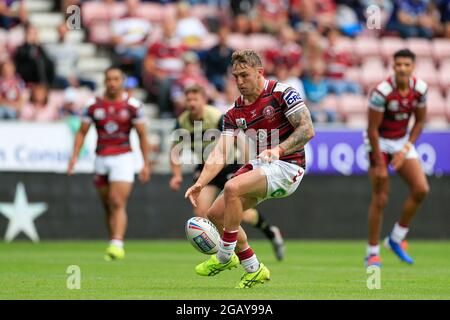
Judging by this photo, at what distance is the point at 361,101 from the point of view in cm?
2353

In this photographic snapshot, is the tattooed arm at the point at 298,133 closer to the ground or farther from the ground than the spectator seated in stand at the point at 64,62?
farther from the ground

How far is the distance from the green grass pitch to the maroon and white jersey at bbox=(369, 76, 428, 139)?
1729 mm

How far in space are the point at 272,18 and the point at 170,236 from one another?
6.44 meters

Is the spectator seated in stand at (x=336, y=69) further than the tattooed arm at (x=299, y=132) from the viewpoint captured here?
Yes

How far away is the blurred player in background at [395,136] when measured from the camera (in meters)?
13.7

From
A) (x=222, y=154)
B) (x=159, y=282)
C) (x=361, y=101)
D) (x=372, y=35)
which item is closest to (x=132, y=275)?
(x=159, y=282)

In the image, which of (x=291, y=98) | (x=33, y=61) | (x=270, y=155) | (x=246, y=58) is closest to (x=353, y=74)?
(x=33, y=61)

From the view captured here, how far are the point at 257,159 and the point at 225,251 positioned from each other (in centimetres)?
91

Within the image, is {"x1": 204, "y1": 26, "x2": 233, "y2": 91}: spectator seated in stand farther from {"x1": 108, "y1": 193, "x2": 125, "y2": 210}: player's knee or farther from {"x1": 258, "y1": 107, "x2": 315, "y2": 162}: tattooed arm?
{"x1": 258, "y1": 107, "x2": 315, "y2": 162}: tattooed arm

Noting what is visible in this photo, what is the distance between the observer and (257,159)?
1063cm

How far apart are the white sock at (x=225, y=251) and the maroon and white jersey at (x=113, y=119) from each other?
5.16 metres

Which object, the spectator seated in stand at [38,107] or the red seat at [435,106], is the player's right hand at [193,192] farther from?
the red seat at [435,106]

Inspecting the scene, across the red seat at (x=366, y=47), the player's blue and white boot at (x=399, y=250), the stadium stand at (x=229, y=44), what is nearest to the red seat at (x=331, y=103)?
the stadium stand at (x=229, y=44)

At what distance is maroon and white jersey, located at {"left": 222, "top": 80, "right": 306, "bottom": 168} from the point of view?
34.4 feet
